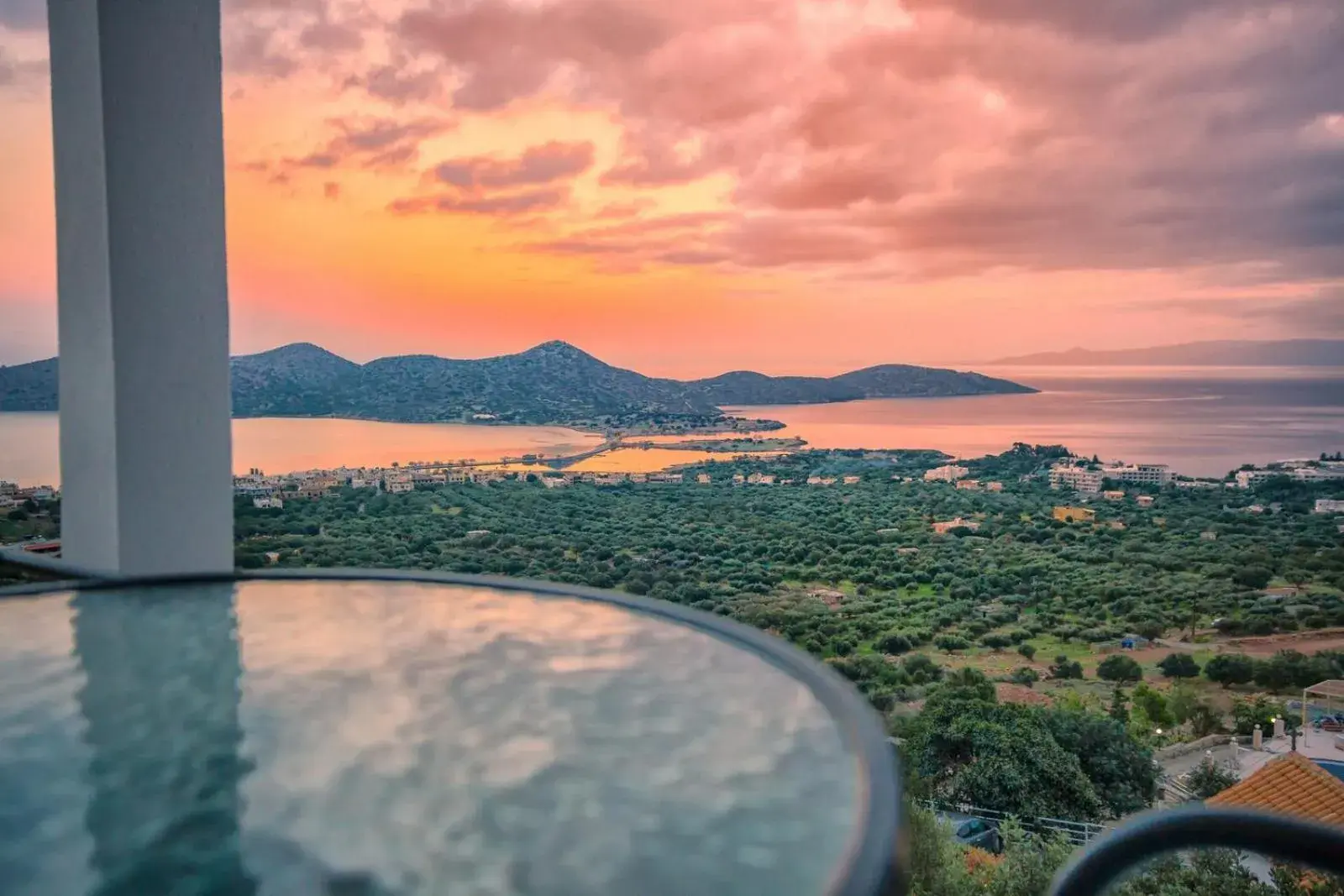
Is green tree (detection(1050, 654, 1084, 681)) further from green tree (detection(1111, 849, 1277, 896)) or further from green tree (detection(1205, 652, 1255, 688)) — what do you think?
green tree (detection(1111, 849, 1277, 896))

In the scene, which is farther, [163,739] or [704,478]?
[704,478]

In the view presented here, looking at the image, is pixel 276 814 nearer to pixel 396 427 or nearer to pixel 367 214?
pixel 396 427

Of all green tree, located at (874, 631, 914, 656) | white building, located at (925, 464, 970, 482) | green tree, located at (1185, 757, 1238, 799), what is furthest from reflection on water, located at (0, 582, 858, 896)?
white building, located at (925, 464, 970, 482)

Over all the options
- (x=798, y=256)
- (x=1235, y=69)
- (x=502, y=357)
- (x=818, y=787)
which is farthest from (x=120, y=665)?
(x=798, y=256)

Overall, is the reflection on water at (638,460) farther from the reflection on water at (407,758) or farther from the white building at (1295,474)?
the reflection on water at (407,758)

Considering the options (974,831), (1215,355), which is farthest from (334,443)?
(1215,355)

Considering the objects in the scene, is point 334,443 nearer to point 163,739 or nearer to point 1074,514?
point 163,739
